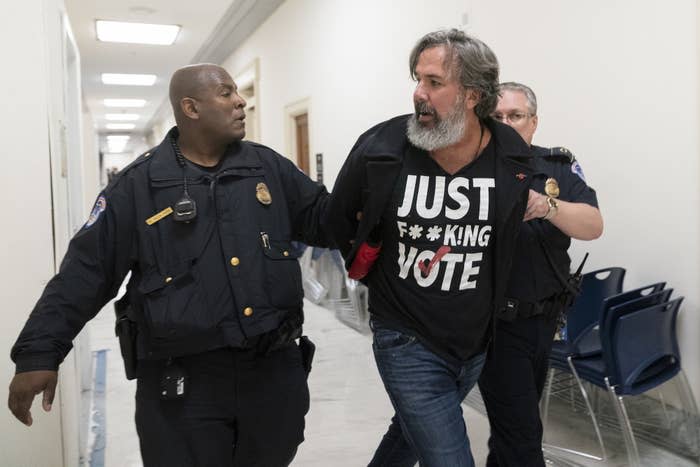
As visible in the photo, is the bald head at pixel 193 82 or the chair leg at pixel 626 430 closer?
the bald head at pixel 193 82

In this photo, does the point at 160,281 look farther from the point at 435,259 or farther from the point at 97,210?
the point at 435,259

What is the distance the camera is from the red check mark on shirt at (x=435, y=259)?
164 cm

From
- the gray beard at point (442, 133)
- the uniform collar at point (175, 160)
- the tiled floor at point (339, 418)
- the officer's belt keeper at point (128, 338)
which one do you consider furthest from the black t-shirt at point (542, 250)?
the tiled floor at point (339, 418)

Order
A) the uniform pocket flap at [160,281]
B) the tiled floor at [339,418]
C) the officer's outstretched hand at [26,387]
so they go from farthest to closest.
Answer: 1. the tiled floor at [339,418]
2. the uniform pocket flap at [160,281]
3. the officer's outstretched hand at [26,387]

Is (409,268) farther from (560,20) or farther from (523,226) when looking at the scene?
(560,20)

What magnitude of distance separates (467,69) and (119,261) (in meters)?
1.02

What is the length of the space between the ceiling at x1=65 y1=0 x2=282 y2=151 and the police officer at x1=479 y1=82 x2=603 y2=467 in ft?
17.9

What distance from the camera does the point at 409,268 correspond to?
5.54 feet

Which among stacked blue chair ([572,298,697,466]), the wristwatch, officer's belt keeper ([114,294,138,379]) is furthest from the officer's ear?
stacked blue chair ([572,298,697,466])

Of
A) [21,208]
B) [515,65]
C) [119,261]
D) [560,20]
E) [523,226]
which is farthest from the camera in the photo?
[515,65]

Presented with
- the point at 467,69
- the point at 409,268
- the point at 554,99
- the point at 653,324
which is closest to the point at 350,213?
the point at 409,268

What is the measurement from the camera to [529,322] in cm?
203

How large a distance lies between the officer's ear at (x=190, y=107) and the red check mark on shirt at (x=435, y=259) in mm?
715

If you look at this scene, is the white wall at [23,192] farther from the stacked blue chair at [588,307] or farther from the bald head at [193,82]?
the stacked blue chair at [588,307]
